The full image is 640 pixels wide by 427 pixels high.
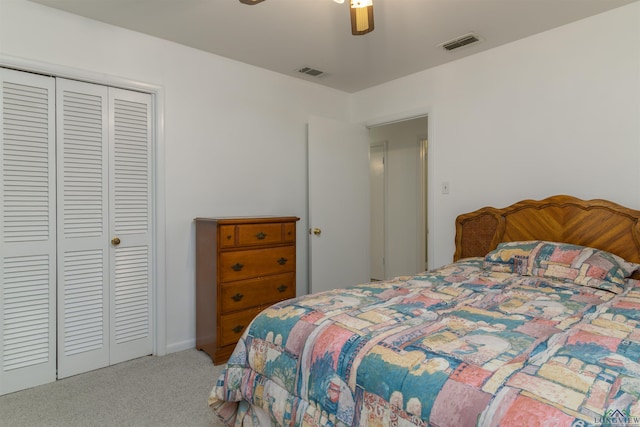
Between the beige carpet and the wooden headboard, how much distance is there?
230 cm

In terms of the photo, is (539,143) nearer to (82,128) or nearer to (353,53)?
(353,53)

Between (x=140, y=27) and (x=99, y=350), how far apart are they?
7.82ft

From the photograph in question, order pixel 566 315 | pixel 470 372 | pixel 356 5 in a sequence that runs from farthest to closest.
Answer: pixel 356 5 < pixel 566 315 < pixel 470 372

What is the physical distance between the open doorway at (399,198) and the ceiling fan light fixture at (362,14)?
3208 mm

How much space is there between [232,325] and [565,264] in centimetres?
230

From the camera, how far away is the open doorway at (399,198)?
493 centimetres

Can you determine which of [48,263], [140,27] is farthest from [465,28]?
[48,263]

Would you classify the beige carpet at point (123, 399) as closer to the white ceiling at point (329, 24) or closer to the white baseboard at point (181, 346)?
the white baseboard at point (181, 346)

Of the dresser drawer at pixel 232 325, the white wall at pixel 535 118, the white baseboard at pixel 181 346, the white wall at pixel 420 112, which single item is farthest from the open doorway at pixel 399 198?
the white baseboard at pixel 181 346

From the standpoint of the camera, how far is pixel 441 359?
3.59 feet

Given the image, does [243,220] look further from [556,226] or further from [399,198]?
[399,198]

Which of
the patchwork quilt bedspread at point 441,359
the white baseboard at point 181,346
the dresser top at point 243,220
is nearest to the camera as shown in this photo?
the patchwork quilt bedspread at point 441,359

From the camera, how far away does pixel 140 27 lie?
8.81 ft

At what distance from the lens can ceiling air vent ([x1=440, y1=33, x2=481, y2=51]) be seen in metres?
2.83
